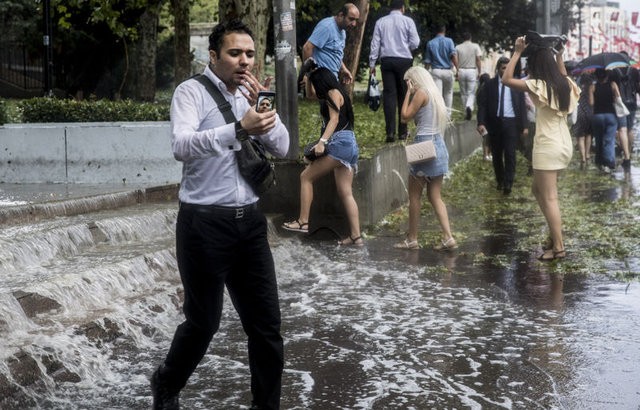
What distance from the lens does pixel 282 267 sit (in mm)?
10852

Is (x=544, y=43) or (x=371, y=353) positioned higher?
(x=544, y=43)

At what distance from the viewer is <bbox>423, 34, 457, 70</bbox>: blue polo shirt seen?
2159 centimetres

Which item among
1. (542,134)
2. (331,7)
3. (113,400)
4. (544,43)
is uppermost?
(331,7)

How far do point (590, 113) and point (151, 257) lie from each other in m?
13.3

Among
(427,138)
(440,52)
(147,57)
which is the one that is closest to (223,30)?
(427,138)

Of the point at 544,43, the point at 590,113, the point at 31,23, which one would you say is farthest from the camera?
the point at 31,23

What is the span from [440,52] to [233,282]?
16711mm

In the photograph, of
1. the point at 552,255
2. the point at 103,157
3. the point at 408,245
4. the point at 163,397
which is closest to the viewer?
the point at 163,397

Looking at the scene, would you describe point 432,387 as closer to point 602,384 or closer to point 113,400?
point 602,384

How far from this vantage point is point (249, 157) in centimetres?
542

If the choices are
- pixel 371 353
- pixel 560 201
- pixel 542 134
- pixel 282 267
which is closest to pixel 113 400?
pixel 371 353

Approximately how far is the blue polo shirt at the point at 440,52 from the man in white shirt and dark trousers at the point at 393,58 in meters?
4.66

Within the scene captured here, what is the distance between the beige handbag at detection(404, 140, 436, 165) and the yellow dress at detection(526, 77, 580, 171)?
3.61 feet

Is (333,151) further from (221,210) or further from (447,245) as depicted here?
(221,210)
